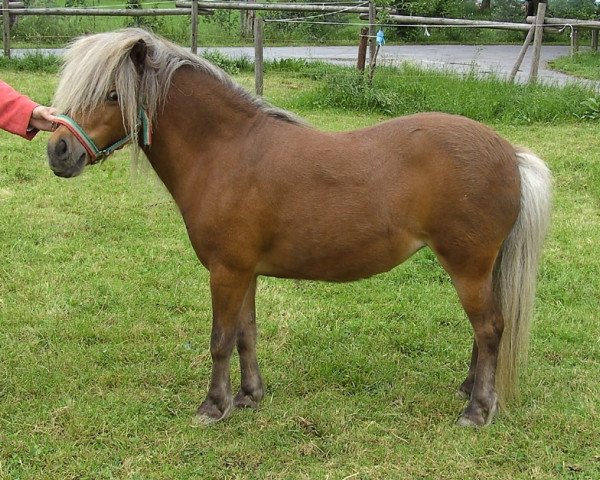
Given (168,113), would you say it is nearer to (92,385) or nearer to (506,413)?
(92,385)

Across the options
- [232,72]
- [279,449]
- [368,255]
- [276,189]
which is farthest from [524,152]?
[232,72]

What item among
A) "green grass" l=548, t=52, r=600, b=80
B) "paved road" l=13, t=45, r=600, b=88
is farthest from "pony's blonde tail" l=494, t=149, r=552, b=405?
"green grass" l=548, t=52, r=600, b=80

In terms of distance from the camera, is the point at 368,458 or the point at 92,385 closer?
the point at 368,458

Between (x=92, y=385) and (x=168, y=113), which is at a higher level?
(x=168, y=113)

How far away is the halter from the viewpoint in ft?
9.88

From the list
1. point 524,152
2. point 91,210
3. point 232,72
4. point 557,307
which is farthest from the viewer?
point 232,72

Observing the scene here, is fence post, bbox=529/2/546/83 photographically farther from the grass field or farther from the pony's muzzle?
Answer: the pony's muzzle

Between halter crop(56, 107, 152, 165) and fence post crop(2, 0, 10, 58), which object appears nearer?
halter crop(56, 107, 152, 165)

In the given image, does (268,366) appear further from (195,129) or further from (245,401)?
(195,129)

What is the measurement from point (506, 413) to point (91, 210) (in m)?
4.29

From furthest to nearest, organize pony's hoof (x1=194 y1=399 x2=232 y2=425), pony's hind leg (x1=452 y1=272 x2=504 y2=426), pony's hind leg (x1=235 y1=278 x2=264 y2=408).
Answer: pony's hind leg (x1=235 y1=278 x2=264 y2=408)
pony's hoof (x1=194 y1=399 x2=232 y2=425)
pony's hind leg (x1=452 y1=272 x2=504 y2=426)

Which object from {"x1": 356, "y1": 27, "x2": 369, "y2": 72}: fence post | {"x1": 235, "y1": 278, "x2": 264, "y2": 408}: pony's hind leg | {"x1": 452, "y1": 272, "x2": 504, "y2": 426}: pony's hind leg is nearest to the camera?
{"x1": 452, "y1": 272, "x2": 504, "y2": 426}: pony's hind leg

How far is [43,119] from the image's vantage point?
3.22 metres

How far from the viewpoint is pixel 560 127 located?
30.8 feet
